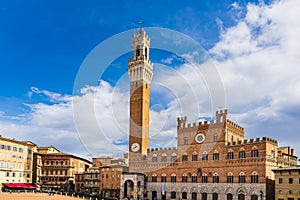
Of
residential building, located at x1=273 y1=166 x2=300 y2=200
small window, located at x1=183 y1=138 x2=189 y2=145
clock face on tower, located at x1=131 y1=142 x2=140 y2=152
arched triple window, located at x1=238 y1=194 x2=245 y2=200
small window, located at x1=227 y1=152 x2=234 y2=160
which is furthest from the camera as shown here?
clock face on tower, located at x1=131 y1=142 x2=140 y2=152

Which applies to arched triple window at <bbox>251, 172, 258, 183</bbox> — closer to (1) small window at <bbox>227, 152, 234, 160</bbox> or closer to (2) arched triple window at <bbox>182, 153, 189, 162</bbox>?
(1) small window at <bbox>227, 152, 234, 160</bbox>

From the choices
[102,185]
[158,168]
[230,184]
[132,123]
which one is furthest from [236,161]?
[102,185]

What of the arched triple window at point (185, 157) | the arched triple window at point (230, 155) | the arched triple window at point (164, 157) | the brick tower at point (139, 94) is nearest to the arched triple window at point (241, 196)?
the arched triple window at point (230, 155)

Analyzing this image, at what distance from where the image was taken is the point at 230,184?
6538 centimetres

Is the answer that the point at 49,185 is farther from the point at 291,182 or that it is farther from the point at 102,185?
the point at 291,182

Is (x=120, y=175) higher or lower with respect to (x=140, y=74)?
lower

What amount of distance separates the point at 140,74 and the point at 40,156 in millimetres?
39486

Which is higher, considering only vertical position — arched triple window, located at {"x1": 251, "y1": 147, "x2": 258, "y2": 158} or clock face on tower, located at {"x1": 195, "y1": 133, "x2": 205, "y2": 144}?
clock face on tower, located at {"x1": 195, "y1": 133, "x2": 205, "y2": 144}

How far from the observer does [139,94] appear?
3401 inches

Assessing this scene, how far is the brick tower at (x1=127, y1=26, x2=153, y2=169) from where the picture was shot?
8394 cm

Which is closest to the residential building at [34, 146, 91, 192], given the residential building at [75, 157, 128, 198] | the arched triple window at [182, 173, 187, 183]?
the residential building at [75, 157, 128, 198]

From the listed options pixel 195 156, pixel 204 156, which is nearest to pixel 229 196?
pixel 204 156

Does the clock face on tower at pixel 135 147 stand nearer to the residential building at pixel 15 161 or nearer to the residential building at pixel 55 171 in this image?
the residential building at pixel 55 171

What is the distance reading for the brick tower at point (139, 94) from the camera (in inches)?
3305
